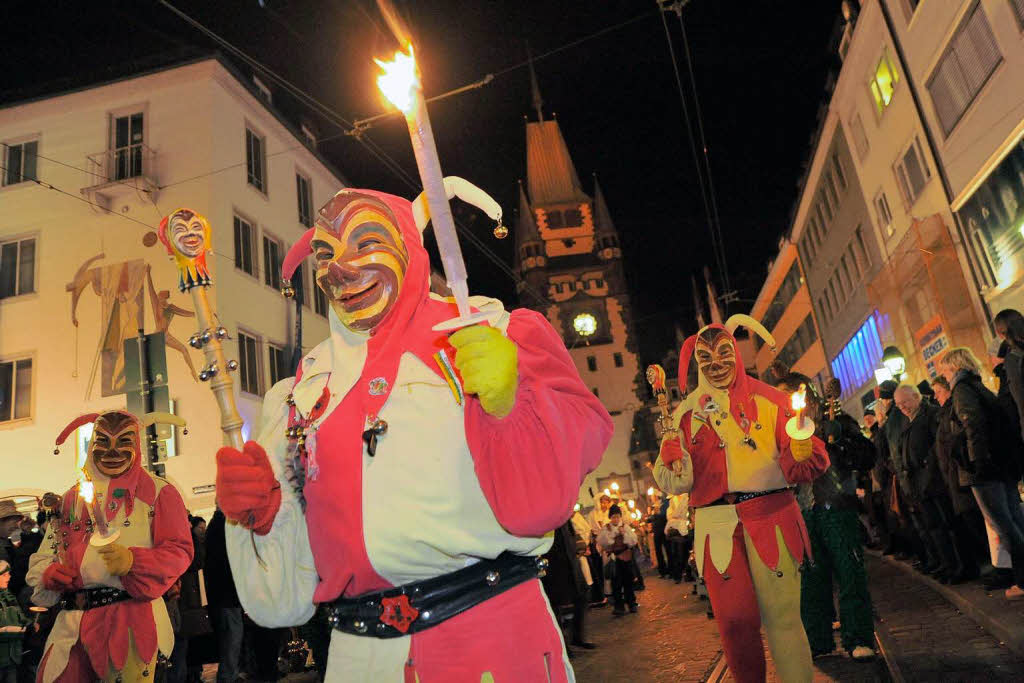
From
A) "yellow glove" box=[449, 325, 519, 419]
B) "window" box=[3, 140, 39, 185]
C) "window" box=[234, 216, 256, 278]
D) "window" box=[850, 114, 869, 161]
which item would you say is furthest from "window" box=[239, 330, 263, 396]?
"window" box=[850, 114, 869, 161]

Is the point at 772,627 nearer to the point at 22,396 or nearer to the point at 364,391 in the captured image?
the point at 364,391

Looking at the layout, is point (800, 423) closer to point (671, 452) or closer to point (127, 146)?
point (671, 452)

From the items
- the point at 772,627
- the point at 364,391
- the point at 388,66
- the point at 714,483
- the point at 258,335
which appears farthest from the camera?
the point at 258,335

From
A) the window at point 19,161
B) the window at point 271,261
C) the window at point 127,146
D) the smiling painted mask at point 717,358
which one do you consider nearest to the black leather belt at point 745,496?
the smiling painted mask at point 717,358

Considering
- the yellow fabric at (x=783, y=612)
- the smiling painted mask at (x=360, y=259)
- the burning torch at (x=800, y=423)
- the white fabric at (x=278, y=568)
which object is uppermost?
the smiling painted mask at (x=360, y=259)

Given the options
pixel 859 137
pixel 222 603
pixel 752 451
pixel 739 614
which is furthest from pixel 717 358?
pixel 859 137

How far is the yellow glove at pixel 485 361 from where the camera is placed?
1.93m

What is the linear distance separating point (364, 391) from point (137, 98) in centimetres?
1980

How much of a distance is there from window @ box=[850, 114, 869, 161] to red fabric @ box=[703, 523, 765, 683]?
20.1 m

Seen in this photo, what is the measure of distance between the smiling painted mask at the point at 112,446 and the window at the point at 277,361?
13.9m

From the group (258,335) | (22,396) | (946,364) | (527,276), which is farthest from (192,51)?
(527,276)

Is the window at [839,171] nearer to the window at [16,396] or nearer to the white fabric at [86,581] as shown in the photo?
the window at [16,396]

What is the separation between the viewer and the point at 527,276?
6775 centimetres

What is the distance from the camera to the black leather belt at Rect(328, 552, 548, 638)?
2.21 m
